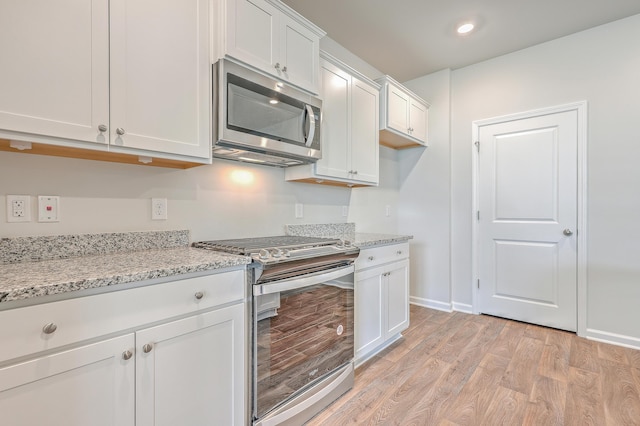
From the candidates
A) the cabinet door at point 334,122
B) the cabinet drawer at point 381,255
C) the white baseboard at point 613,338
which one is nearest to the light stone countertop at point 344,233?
the cabinet drawer at point 381,255

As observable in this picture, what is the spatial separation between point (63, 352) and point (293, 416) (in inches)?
43.9

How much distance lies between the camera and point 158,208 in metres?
1.66

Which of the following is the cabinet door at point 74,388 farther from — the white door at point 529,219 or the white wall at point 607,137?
the white wall at point 607,137

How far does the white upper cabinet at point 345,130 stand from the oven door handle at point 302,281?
2.44ft

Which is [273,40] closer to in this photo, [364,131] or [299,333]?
[364,131]

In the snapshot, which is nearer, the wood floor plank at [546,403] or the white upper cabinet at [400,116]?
the wood floor plank at [546,403]

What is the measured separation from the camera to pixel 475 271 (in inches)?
132

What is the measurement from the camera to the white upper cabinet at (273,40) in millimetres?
1597

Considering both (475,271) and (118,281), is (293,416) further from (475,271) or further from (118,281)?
(475,271)

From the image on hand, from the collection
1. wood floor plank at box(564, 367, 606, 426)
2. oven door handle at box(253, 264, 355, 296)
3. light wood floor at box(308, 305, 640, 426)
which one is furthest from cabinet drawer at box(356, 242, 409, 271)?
wood floor plank at box(564, 367, 606, 426)

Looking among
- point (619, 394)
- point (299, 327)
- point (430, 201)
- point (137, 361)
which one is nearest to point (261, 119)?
point (299, 327)

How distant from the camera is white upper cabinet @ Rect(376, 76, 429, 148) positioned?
114 inches

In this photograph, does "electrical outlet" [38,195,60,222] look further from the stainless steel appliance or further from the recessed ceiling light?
the recessed ceiling light

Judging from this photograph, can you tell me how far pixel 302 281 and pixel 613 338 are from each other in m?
2.91
